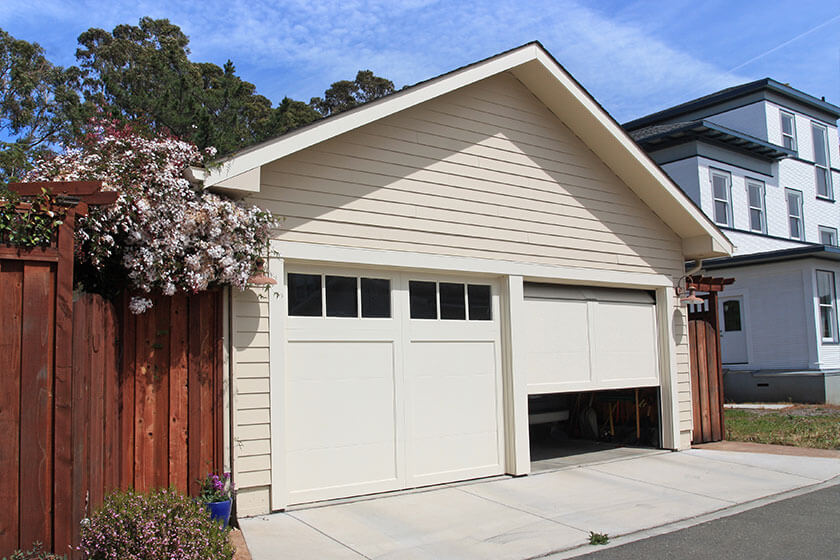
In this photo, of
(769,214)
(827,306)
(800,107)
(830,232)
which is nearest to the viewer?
(827,306)

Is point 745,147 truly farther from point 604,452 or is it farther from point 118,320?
point 118,320

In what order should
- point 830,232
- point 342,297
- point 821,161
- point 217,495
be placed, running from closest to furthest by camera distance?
1. point 217,495
2. point 342,297
3. point 821,161
4. point 830,232

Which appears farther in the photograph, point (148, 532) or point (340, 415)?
point (340, 415)

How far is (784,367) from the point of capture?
18.8 m

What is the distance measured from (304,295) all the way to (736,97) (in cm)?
1982

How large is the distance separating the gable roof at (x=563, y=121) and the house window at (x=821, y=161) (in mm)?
16362

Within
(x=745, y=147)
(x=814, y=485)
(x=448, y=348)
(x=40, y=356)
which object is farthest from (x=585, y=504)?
(x=745, y=147)

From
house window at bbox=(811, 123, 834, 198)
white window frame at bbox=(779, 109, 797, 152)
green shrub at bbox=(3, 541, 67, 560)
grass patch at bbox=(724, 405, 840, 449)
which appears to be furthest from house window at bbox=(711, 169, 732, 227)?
green shrub at bbox=(3, 541, 67, 560)

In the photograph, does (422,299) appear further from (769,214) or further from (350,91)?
(350,91)

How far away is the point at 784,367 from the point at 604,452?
10.6m

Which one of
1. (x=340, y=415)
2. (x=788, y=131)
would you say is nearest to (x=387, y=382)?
(x=340, y=415)

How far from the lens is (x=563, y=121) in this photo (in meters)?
9.83

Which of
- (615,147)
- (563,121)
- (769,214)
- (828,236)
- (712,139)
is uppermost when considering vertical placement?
(712,139)

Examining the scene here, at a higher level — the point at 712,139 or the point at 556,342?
the point at 712,139
